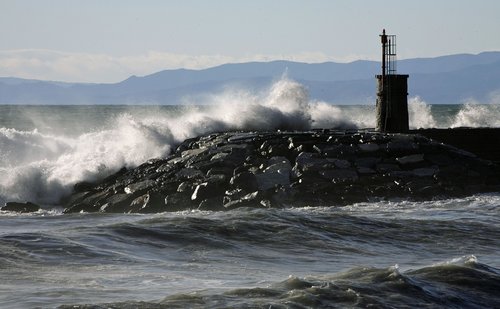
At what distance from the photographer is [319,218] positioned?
1569 centimetres

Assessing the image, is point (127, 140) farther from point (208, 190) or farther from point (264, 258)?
point (264, 258)

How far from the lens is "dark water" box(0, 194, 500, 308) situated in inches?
386

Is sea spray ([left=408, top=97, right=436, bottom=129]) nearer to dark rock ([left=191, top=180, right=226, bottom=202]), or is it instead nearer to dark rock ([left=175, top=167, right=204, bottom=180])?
dark rock ([left=175, top=167, right=204, bottom=180])

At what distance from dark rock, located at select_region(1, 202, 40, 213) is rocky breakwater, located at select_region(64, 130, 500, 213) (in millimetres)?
681

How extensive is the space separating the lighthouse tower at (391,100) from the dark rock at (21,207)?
791 cm

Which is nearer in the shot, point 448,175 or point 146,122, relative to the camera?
point 448,175

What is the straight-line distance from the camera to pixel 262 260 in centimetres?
1259

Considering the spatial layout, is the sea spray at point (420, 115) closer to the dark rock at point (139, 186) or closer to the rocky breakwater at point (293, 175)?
the rocky breakwater at point (293, 175)

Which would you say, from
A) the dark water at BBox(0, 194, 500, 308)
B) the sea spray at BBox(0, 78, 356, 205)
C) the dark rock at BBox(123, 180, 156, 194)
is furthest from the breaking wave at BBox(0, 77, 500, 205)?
the dark water at BBox(0, 194, 500, 308)

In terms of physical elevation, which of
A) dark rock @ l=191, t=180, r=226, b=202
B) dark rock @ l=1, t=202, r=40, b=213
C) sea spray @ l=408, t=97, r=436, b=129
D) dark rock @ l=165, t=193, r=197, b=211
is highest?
sea spray @ l=408, t=97, r=436, b=129

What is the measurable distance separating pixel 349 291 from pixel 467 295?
46.6 inches

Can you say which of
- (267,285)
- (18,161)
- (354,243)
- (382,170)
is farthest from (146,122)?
(267,285)

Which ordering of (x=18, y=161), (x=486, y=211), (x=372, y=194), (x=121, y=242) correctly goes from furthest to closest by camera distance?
1. (x=18, y=161)
2. (x=372, y=194)
3. (x=486, y=211)
4. (x=121, y=242)

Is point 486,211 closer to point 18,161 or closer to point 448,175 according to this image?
point 448,175
